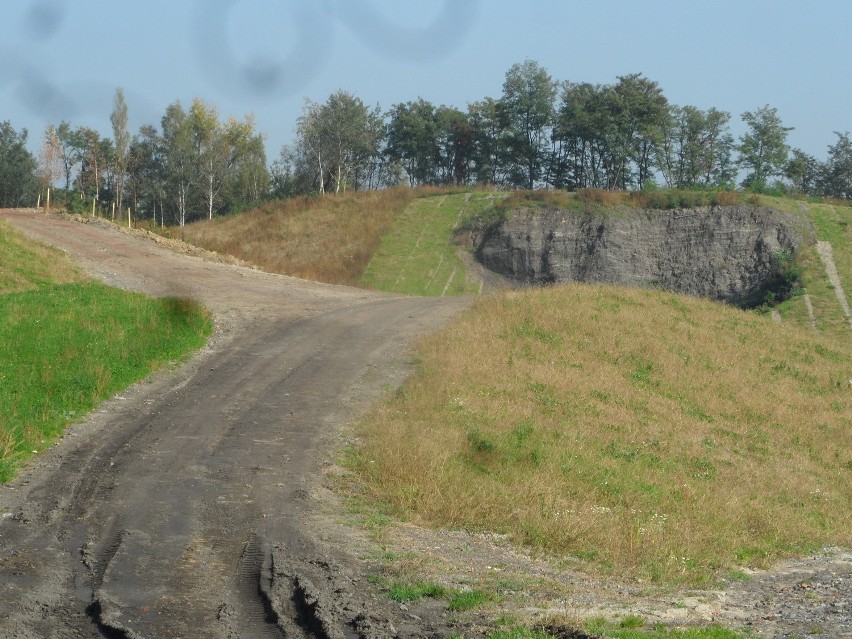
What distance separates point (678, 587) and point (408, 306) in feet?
66.4

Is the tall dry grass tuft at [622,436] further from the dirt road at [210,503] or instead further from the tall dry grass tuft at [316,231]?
the tall dry grass tuft at [316,231]

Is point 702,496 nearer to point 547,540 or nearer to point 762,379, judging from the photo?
point 547,540

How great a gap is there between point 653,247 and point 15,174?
4546 centimetres

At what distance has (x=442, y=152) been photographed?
78312mm

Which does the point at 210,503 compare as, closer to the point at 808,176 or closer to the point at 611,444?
the point at 611,444

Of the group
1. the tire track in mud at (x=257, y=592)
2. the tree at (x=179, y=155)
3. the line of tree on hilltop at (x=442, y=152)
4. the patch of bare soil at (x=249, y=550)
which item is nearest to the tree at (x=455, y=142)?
the line of tree on hilltop at (x=442, y=152)

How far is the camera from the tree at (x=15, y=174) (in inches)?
2571

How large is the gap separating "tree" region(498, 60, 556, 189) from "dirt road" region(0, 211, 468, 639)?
48.2 meters

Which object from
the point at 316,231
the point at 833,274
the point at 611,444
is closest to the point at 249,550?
the point at 611,444

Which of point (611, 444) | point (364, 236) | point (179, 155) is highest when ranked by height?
point (179, 155)

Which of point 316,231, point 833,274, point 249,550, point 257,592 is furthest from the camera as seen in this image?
point 316,231

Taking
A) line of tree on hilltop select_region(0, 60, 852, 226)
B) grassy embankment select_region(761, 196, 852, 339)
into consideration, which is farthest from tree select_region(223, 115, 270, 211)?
grassy embankment select_region(761, 196, 852, 339)

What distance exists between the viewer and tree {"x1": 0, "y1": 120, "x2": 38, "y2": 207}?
6531cm

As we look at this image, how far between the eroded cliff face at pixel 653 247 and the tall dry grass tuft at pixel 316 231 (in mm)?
7419
